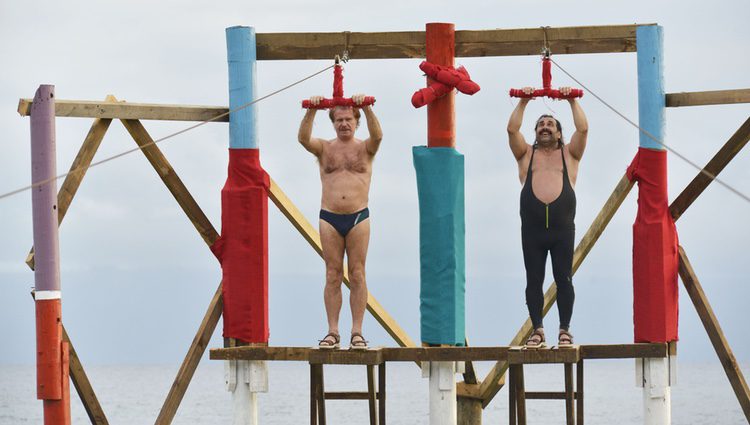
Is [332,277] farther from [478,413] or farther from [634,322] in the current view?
[478,413]

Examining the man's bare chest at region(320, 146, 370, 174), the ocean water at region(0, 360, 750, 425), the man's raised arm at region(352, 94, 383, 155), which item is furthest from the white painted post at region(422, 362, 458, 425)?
the ocean water at region(0, 360, 750, 425)

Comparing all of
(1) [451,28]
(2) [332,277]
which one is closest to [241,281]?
(2) [332,277]

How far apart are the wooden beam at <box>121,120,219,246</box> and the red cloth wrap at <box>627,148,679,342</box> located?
13.2ft

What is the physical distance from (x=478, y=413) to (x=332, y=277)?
13.3ft

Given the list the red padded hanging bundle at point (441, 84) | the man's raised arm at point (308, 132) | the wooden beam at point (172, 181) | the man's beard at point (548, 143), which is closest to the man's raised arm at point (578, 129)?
the man's beard at point (548, 143)

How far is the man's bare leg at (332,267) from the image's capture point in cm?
1462

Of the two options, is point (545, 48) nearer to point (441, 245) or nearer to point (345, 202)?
point (441, 245)

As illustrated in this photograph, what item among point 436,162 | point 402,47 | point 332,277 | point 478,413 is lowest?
point 478,413

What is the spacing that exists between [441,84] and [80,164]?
11.5 ft

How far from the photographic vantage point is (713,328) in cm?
1566

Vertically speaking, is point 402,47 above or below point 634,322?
above

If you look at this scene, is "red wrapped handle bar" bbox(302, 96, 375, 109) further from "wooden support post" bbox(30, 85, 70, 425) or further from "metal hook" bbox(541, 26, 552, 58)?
"wooden support post" bbox(30, 85, 70, 425)

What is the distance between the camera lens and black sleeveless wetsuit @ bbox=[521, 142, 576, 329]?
14.5m

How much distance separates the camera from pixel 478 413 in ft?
59.3
